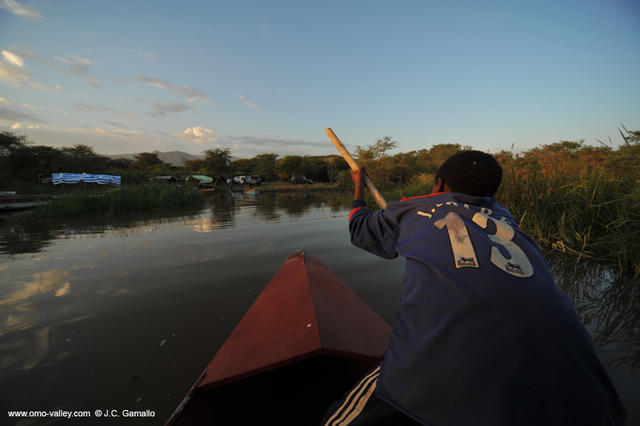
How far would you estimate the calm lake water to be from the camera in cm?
192

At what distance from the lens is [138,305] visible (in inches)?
123

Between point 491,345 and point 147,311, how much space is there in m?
3.40

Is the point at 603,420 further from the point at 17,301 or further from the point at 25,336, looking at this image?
the point at 17,301

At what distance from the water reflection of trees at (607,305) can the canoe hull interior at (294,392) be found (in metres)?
2.03

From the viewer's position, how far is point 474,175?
1.18 metres

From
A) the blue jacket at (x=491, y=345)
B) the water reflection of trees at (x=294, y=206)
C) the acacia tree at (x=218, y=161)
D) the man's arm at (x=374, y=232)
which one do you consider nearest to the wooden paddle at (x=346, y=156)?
the man's arm at (x=374, y=232)

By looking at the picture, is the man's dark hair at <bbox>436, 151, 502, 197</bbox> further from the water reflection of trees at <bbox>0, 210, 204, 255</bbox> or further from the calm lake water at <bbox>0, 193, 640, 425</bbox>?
the water reflection of trees at <bbox>0, 210, 204, 255</bbox>

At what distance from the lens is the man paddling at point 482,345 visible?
737 millimetres

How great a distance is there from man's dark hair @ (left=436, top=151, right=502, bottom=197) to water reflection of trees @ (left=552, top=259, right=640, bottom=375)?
2.06 m

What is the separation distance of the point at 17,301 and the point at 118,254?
203 centimetres

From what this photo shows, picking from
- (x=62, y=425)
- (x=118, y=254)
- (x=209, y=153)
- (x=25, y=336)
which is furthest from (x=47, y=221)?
(x=209, y=153)

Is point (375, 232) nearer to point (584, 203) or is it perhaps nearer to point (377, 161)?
point (584, 203)

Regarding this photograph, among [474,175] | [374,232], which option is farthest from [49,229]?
[474,175]

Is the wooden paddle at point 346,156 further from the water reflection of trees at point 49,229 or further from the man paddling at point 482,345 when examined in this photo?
the water reflection of trees at point 49,229
